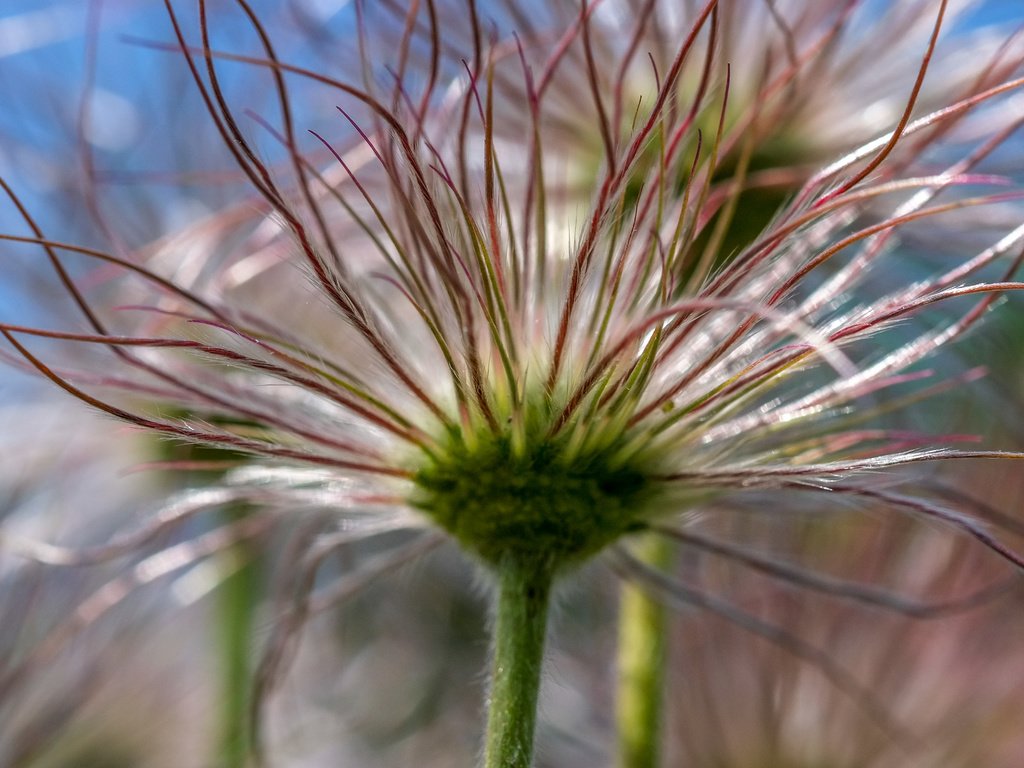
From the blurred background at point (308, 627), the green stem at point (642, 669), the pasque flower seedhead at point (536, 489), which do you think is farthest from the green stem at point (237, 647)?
the pasque flower seedhead at point (536, 489)

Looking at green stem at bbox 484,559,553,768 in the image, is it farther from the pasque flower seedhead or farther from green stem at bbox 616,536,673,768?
green stem at bbox 616,536,673,768

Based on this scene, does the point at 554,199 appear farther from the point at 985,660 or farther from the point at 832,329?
the point at 985,660

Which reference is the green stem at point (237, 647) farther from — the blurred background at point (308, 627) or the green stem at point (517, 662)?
the green stem at point (517, 662)

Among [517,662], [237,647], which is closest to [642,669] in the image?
[517,662]

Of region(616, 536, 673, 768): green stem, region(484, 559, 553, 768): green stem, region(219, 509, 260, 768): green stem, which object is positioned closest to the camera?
region(484, 559, 553, 768): green stem

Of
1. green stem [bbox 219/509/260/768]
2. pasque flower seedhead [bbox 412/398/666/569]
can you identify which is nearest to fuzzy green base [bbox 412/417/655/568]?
pasque flower seedhead [bbox 412/398/666/569]

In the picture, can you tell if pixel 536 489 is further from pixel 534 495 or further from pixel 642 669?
pixel 642 669
